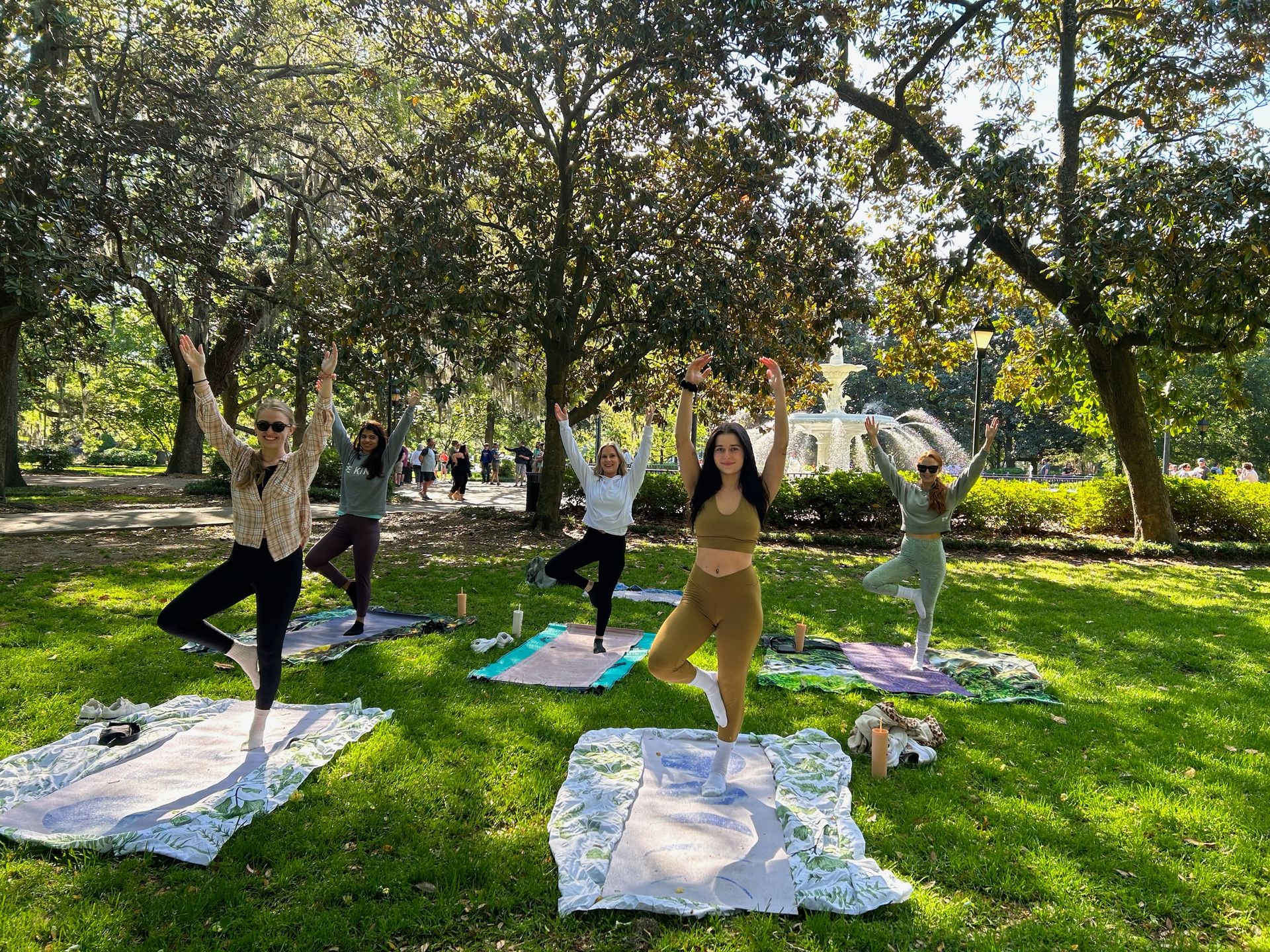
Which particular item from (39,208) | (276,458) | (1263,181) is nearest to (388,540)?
(39,208)

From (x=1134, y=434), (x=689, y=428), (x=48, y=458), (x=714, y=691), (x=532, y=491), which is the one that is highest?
(x=1134, y=434)

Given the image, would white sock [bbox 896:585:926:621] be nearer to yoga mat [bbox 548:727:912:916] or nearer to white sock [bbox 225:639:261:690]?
yoga mat [bbox 548:727:912:916]

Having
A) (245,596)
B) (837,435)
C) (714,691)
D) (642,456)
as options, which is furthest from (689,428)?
(837,435)

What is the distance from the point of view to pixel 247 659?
14.3ft

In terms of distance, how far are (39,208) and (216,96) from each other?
381cm

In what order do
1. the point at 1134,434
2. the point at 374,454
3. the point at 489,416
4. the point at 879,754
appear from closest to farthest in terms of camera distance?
the point at 879,754, the point at 374,454, the point at 1134,434, the point at 489,416

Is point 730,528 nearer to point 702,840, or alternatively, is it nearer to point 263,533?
point 702,840

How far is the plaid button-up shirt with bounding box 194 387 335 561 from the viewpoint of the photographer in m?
4.08

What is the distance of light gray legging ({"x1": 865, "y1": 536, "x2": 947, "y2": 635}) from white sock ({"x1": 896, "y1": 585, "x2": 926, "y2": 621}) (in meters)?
0.02

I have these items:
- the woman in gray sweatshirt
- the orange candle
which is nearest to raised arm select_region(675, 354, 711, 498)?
the orange candle

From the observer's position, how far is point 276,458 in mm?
4227

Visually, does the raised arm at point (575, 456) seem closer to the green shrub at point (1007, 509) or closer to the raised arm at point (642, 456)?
the raised arm at point (642, 456)

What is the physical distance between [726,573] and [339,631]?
4784 mm

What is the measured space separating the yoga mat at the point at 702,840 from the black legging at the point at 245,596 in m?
2.25
